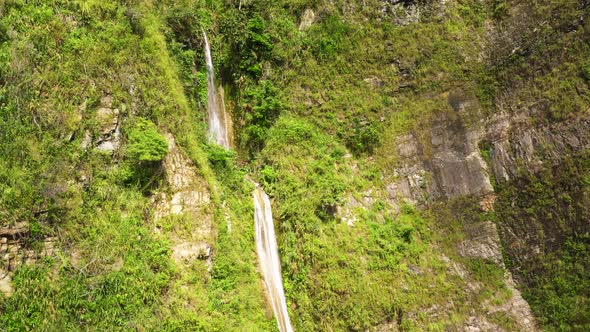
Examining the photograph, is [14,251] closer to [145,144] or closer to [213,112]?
[145,144]

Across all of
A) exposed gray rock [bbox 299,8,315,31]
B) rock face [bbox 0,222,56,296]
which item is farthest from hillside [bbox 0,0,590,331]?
exposed gray rock [bbox 299,8,315,31]

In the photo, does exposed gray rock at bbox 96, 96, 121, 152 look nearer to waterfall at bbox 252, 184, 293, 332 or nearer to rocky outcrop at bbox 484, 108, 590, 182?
waterfall at bbox 252, 184, 293, 332

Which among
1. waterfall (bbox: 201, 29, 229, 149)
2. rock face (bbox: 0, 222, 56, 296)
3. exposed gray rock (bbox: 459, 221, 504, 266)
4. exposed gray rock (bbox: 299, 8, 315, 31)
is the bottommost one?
exposed gray rock (bbox: 459, 221, 504, 266)

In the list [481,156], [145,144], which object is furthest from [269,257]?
[481,156]

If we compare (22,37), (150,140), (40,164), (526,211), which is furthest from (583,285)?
(22,37)

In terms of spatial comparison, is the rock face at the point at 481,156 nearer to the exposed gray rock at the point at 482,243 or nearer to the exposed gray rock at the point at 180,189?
the exposed gray rock at the point at 482,243

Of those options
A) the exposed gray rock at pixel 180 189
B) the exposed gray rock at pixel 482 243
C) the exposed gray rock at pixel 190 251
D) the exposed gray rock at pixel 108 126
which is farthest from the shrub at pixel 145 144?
the exposed gray rock at pixel 482 243
